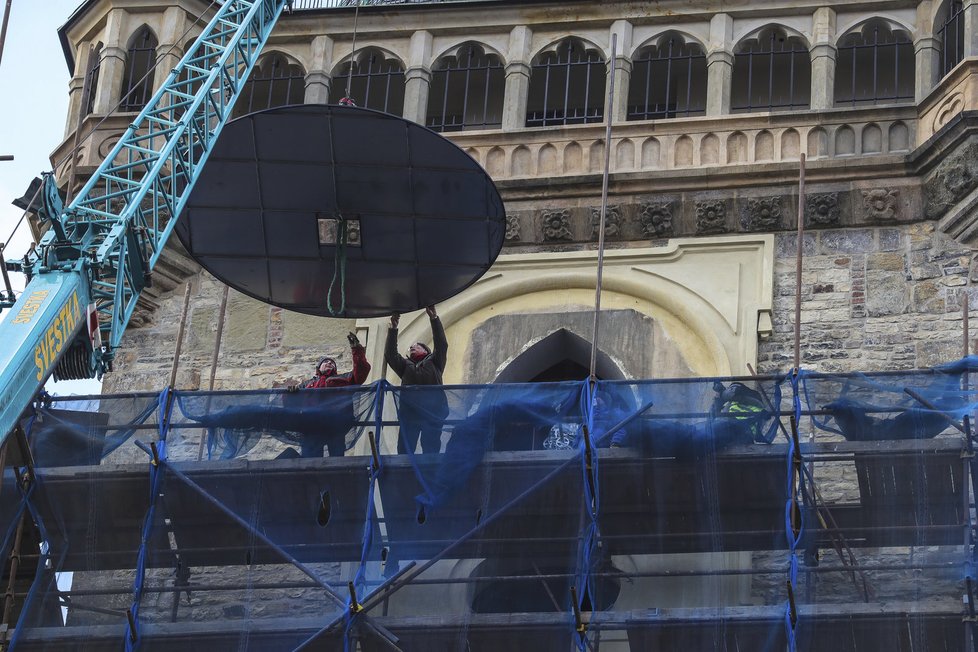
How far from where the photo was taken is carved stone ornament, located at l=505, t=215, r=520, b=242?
24.3 meters

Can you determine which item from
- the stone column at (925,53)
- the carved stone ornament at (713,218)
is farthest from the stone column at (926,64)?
the carved stone ornament at (713,218)

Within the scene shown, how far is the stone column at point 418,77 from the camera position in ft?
82.5

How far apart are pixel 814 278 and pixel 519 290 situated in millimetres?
2858

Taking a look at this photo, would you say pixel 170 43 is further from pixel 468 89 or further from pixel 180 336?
pixel 180 336

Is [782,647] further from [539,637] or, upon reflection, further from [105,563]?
[105,563]

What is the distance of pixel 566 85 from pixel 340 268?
363 cm

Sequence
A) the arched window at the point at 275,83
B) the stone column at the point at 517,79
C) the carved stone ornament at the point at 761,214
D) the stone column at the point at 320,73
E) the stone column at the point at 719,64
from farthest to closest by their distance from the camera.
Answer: the arched window at the point at 275,83 < the stone column at the point at 320,73 < the stone column at the point at 517,79 < the stone column at the point at 719,64 < the carved stone ornament at the point at 761,214

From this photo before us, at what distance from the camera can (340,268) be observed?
23219 mm

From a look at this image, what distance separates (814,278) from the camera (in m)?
23.3

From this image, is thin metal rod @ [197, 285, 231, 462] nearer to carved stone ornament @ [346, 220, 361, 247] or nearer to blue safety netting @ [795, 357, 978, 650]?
carved stone ornament @ [346, 220, 361, 247]

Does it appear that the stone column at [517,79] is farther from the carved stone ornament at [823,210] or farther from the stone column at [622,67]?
the carved stone ornament at [823,210]

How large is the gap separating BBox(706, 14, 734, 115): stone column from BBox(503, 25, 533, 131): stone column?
185 centimetres

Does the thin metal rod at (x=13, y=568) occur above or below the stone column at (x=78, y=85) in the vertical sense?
below

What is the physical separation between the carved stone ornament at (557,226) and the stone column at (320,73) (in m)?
2.86
